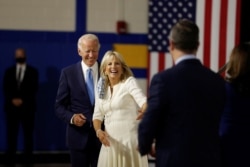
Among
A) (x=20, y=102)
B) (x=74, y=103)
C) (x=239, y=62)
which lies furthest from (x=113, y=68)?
(x=20, y=102)

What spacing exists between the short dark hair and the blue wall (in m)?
4.85

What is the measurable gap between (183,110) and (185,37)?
0.36 meters

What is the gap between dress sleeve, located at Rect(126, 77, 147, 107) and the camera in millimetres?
3582

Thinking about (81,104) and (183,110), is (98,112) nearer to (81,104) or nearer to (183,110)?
(81,104)

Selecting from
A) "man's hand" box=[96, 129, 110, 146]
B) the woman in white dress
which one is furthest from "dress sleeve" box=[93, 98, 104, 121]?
"man's hand" box=[96, 129, 110, 146]

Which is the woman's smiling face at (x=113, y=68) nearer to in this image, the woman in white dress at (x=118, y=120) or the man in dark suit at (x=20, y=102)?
the woman in white dress at (x=118, y=120)

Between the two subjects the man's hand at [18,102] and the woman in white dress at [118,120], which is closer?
the woman in white dress at [118,120]

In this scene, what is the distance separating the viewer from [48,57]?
24.1 ft

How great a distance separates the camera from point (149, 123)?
254 cm

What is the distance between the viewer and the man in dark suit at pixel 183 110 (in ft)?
8.32

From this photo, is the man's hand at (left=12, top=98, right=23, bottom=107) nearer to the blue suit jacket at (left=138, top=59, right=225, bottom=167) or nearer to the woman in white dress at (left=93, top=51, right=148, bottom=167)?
the woman in white dress at (left=93, top=51, right=148, bottom=167)

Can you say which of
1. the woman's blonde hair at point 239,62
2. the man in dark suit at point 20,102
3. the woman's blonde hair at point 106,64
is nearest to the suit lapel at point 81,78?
the woman's blonde hair at point 106,64

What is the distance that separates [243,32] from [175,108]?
4.99m

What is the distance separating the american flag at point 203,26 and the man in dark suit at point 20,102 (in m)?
1.66
